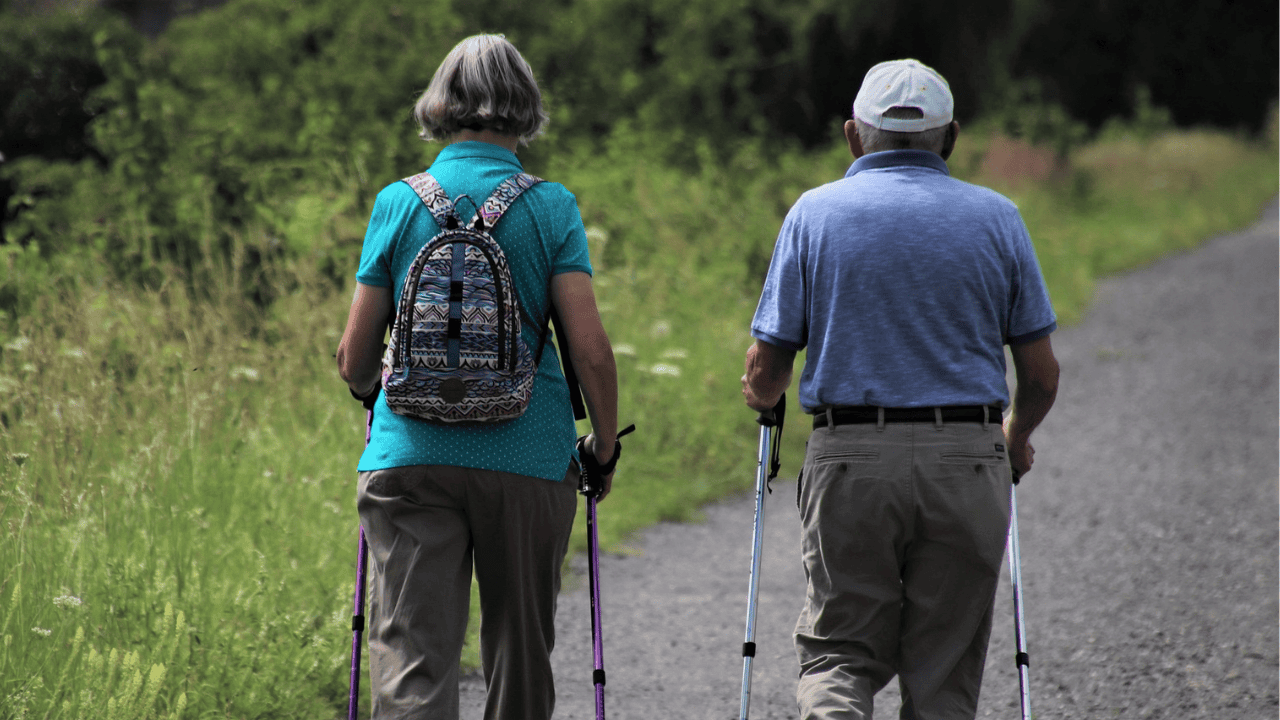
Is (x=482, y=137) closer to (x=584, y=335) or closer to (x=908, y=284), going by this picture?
(x=584, y=335)

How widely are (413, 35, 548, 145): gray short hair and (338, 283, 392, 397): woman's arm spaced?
0.40m

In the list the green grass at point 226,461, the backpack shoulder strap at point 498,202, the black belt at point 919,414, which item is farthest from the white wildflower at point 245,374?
the black belt at point 919,414

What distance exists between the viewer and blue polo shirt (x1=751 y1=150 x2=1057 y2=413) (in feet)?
9.36

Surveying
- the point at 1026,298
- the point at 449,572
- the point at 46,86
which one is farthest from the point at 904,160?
the point at 46,86

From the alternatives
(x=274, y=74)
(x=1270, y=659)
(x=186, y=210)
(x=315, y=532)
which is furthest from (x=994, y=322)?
(x=274, y=74)

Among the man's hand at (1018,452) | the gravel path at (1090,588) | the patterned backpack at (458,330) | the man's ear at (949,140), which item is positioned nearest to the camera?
the patterned backpack at (458,330)

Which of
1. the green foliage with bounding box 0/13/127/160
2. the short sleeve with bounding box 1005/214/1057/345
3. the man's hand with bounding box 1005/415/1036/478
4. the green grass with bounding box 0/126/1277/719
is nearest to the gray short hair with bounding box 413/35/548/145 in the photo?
the short sleeve with bounding box 1005/214/1057/345

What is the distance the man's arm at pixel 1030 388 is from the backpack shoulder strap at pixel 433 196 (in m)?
1.38

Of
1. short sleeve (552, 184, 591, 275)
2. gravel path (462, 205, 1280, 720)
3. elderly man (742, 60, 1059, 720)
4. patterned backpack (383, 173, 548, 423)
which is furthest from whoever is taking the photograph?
gravel path (462, 205, 1280, 720)

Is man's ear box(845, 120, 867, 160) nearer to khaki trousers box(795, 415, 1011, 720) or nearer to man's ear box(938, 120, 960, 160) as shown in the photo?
man's ear box(938, 120, 960, 160)

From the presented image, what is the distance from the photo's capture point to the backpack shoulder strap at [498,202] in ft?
8.79

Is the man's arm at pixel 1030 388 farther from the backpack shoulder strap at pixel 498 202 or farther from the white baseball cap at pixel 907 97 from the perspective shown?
the backpack shoulder strap at pixel 498 202

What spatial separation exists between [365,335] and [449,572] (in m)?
0.56

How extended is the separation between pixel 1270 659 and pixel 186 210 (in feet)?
18.8
